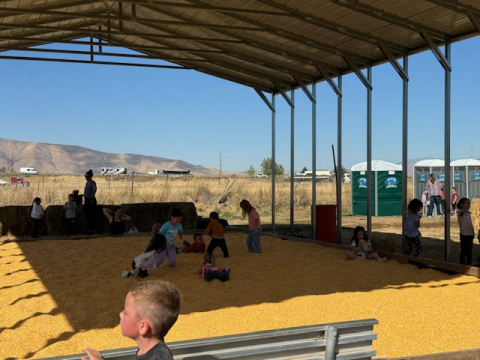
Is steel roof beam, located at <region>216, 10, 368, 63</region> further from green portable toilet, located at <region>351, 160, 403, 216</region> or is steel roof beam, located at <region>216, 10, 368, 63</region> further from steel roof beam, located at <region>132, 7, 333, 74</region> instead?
green portable toilet, located at <region>351, 160, 403, 216</region>

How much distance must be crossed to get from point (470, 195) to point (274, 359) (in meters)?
23.2

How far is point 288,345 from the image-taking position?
Answer: 3.89 metres

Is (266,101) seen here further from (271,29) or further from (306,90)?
(271,29)

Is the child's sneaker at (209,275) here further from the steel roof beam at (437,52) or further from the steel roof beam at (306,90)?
the steel roof beam at (306,90)

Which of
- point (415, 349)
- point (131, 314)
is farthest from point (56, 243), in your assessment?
point (131, 314)

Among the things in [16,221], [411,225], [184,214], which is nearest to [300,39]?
[411,225]

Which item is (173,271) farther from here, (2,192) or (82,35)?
(2,192)

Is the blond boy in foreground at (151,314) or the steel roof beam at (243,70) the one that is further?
the steel roof beam at (243,70)

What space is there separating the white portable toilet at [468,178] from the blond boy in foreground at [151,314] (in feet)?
79.3

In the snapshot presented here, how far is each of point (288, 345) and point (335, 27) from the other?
8.05 meters

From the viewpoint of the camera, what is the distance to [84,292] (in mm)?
8281

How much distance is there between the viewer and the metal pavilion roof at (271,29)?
9.99 metres

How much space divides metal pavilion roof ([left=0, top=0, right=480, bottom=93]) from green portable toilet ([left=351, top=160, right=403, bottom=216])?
973 cm

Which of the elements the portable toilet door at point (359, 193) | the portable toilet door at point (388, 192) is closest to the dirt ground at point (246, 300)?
the portable toilet door at point (388, 192)
